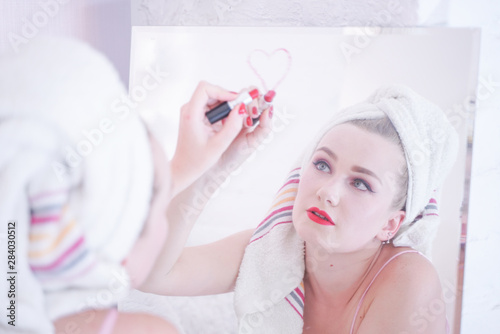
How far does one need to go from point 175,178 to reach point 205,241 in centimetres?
17

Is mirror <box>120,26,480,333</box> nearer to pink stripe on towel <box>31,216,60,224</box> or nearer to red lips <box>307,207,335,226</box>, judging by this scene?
red lips <box>307,207,335,226</box>

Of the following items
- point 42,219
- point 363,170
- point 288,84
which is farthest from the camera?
point 288,84

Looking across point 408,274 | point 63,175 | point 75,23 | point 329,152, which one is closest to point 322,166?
point 329,152

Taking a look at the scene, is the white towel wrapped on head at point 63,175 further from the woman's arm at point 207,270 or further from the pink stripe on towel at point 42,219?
the woman's arm at point 207,270

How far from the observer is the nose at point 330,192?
2.53 feet

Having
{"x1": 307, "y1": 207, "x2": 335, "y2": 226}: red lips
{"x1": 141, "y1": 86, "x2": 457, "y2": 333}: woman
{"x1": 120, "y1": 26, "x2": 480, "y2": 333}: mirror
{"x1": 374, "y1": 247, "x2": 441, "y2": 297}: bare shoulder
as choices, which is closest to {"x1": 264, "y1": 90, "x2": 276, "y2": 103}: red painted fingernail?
{"x1": 120, "y1": 26, "x2": 480, "y2": 333}: mirror

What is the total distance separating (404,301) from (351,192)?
0.72 feet

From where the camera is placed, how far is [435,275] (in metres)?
0.82

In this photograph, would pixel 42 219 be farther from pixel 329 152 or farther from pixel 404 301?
pixel 404 301

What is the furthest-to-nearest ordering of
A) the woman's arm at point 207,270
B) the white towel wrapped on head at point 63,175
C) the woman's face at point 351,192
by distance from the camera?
the woman's arm at point 207,270 → the woman's face at point 351,192 → the white towel wrapped on head at point 63,175

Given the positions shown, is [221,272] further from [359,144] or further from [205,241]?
[359,144]

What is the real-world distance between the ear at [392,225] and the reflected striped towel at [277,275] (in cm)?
15

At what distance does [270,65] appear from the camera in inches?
34.7

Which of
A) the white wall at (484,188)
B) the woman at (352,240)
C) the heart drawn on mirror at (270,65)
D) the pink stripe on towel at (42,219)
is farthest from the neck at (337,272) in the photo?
the pink stripe on towel at (42,219)
